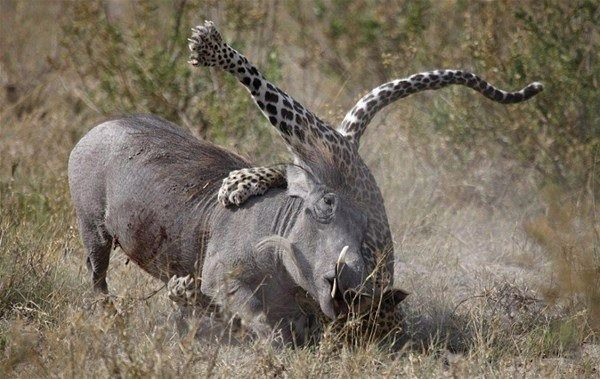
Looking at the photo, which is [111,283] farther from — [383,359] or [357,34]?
[357,34]

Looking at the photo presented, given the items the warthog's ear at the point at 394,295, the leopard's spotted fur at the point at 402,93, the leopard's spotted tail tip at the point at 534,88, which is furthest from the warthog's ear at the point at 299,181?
the leopard's spotted tail tip at the point at 534,88

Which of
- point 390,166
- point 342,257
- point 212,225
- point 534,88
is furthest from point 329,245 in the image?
point 390,166

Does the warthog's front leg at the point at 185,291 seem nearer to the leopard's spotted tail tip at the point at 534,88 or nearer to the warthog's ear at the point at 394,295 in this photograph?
the warthog's ear at the point at 394,295

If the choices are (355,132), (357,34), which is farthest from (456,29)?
(355,132)

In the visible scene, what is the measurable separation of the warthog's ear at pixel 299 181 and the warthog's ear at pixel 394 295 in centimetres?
63

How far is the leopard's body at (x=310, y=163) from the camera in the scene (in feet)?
18.4

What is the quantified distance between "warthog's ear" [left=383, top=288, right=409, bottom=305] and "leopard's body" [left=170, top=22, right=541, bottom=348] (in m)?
0.01

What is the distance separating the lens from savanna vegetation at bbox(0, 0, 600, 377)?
17.5 ft

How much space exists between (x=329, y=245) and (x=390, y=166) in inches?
151

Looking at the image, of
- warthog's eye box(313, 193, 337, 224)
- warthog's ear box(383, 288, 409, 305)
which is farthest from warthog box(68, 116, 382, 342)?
warthog's ear box(383, 288, 409, 305)

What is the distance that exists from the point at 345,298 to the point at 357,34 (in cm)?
617

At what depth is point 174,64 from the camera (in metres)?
9.20

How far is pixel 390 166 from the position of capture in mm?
9016

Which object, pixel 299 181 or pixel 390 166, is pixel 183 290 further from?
pixel 390 166
